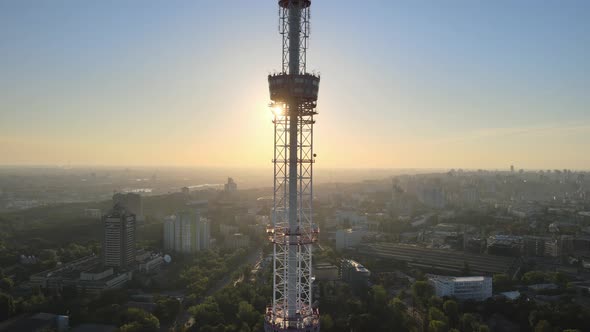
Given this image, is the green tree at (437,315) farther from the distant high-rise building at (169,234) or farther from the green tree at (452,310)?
the distant high-rise building at (169,234)

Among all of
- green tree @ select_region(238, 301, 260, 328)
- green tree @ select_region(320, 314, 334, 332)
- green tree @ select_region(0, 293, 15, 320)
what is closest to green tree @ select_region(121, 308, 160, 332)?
green tree @ select_region(238, 301, 260, 328)

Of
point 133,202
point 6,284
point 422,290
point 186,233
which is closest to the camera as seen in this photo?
point 422,290

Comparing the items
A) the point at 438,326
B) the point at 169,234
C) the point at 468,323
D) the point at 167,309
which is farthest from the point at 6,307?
the point at 468,323

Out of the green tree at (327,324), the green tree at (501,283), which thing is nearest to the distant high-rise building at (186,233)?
the green tree at (327,324)

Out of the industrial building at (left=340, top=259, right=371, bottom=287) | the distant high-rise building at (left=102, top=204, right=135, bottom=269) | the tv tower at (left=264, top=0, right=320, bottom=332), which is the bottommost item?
the industrial building at (left=340, top=259, right=371, bottom=287)

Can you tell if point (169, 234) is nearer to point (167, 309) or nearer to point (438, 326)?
point (167, 309)

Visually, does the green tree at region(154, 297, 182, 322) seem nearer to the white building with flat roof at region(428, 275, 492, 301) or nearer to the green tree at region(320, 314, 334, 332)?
the green tree at region(320, 314, 334, 332)

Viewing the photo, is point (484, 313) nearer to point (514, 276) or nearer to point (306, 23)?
point (514, 276)

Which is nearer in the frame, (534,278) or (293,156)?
(293,156)
